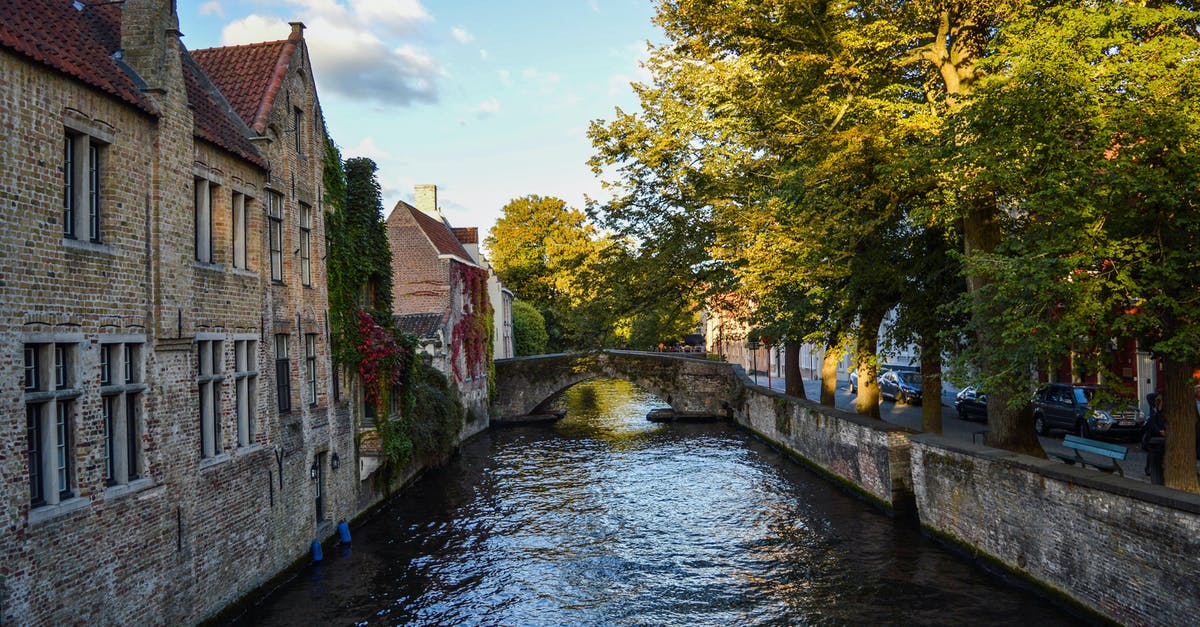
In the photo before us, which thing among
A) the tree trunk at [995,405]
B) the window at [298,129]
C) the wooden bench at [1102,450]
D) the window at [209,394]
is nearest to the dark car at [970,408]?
the tree trunk at [995,405]

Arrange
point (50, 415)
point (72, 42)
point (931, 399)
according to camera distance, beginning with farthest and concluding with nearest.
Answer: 1. point (931, 399)
2. point (72, 42)
3. point (50, 415)

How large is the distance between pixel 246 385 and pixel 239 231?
269 cm

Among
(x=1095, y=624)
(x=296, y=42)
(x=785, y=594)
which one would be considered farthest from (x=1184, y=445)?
(x=296, y=42)

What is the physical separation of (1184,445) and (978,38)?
9045mm

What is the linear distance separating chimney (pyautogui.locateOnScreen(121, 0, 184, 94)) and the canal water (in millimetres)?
8473

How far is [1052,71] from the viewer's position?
1258cm

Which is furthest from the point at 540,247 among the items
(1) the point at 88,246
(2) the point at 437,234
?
(1) the point at 88,246

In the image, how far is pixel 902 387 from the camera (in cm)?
3809

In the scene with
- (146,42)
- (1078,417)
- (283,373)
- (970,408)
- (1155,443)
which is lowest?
(970,408)

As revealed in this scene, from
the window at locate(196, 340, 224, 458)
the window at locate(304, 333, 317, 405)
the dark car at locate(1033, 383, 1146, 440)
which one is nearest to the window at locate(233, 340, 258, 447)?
the window at locate(196, 340, 224, 458)

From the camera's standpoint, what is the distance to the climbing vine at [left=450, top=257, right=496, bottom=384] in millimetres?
35612

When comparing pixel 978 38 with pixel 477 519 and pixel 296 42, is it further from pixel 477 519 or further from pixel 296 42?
pixel 477 519

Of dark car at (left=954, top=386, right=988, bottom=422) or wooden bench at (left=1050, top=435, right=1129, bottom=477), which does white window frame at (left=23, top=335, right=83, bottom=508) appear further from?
dark car at (left=954, top=386, right=988, bottom=422)

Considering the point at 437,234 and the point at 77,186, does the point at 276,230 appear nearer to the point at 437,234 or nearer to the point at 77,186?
the point at 77,186
